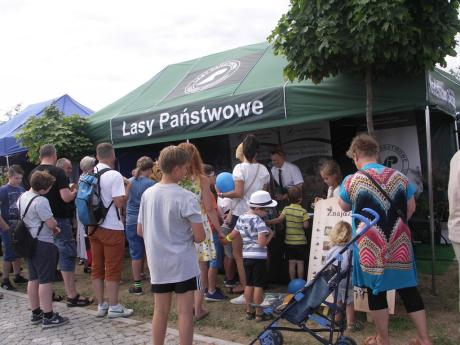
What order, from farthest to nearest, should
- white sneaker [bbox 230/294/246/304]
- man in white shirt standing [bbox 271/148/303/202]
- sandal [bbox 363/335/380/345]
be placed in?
man in white shirt standing [bbox 271/148/303/202] < white sneaker [bbox 230/294/246/304] < sandal [bbox 363/335/380/345]

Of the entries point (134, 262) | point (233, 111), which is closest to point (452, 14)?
point (233, 111)

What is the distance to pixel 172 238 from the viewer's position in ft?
11.0

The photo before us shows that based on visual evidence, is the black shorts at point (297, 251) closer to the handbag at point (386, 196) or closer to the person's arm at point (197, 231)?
the handbag at point (386, 196)

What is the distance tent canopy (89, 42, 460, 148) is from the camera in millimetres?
5039

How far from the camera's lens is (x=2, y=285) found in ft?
22.9

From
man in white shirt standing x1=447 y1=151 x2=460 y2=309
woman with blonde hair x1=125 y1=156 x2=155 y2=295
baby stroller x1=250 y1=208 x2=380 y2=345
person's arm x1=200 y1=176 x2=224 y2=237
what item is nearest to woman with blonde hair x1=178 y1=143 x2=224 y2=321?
person's arm x1=200 y1=176 x2=224 y2=237

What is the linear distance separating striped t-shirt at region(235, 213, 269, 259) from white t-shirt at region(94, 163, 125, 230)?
1483mm

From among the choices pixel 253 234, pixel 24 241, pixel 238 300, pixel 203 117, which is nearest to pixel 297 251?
pixel 238 300

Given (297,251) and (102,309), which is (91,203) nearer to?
(102,309)

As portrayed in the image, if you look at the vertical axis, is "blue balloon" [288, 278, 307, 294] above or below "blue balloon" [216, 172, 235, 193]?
below

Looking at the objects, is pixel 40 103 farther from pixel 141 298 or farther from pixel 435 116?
pixel 435 116

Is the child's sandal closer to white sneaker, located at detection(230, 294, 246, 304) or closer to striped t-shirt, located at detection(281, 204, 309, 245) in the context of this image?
white sneaker, located at detection(230, 294, 246, 304)

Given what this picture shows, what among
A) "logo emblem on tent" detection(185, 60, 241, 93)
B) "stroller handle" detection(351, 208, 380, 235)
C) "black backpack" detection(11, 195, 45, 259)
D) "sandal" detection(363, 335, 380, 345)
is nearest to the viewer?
"stroller handle" detection(351, 208, 380, 235)

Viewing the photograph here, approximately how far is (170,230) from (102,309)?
2.40 m
